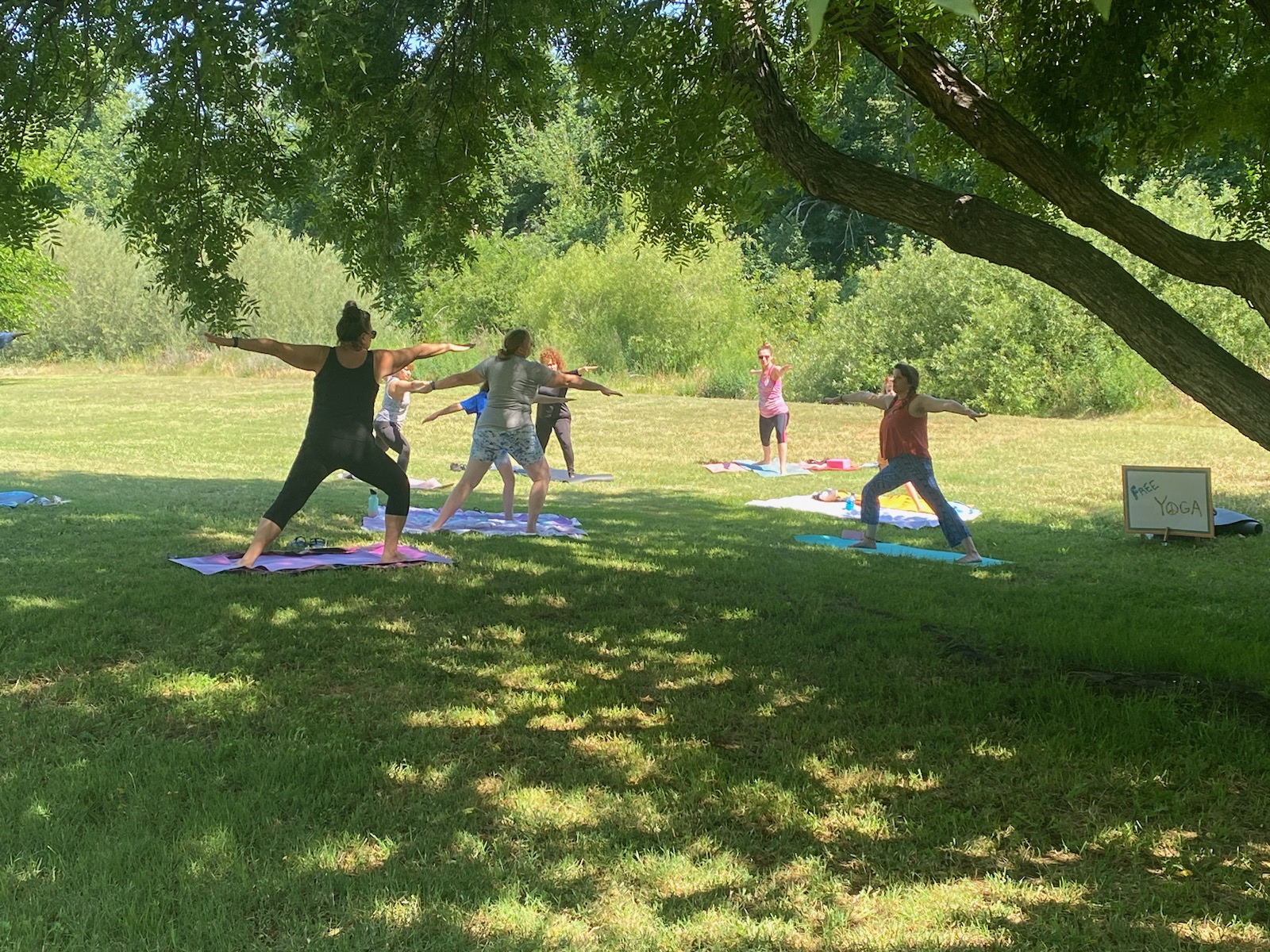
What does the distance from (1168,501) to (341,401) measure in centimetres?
747

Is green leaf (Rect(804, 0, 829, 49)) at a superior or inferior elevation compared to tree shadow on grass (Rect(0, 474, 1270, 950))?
superior

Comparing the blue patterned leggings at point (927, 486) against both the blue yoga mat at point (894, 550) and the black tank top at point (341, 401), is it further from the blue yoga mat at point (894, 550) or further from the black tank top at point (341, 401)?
the black tank top at point (341, 401)

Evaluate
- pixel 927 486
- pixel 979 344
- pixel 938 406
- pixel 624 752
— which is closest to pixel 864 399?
pixel 938 406

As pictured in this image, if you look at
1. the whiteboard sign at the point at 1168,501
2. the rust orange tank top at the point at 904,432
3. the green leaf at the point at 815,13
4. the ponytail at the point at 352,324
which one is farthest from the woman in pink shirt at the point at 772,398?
the green leaf at the point at 815,13

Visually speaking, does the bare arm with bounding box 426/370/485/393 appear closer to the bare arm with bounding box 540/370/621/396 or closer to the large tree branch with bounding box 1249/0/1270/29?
the bare arm with bounding box 540/370/621/396

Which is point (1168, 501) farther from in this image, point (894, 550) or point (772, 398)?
point (772, 398)

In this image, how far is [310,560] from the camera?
9516 mm

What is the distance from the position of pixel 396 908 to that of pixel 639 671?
2945 millimetres

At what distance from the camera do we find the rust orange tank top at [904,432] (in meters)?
10.9

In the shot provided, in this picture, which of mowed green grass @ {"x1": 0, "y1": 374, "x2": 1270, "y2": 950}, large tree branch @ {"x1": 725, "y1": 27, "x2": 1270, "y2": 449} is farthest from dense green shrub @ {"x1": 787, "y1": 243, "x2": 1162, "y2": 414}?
large tree branch @ {"x1": 725, "y1": 27, "x2": 1270, "y2": 449}

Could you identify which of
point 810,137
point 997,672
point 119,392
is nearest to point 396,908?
point 997,672

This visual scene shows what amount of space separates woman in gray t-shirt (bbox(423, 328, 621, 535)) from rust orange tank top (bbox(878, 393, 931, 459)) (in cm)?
235

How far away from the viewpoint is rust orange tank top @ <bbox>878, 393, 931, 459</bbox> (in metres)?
10.9

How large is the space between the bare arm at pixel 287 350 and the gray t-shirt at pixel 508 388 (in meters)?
2.39
